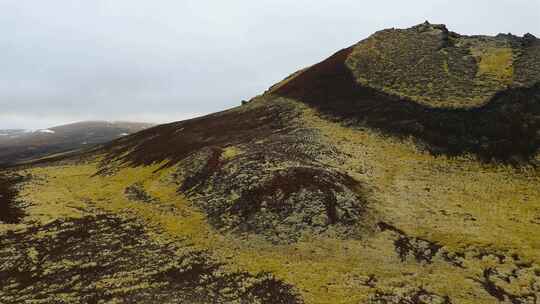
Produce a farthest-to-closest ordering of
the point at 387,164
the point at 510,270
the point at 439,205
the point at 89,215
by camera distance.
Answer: the point at 387,164 < the point at 89,215 < the point at 439,205 < the point at 510,270

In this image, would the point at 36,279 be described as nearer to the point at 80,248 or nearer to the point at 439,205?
the point at 80,248

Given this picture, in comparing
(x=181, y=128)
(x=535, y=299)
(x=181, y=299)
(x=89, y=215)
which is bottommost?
(x=535, y=299)

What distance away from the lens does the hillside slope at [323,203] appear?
2847cm

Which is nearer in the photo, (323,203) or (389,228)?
(389,228)

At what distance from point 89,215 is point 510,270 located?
4012 centimetres

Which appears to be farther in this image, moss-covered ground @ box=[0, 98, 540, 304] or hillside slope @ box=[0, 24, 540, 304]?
hillside slope @ box=[0, 24, 540, 304]

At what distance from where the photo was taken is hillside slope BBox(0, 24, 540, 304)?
93.4ft

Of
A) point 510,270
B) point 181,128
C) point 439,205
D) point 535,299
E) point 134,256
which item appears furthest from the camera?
point 181,128

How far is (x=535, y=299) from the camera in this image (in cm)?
2553

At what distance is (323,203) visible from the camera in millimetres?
38375

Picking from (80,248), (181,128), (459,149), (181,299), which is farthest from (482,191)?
(181,128)

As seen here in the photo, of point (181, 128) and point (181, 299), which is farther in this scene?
point (181, 128)

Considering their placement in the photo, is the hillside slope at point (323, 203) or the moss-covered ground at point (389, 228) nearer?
the moss-covered ground at point (389, 228)

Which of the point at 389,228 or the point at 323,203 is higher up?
the point at 323,203
